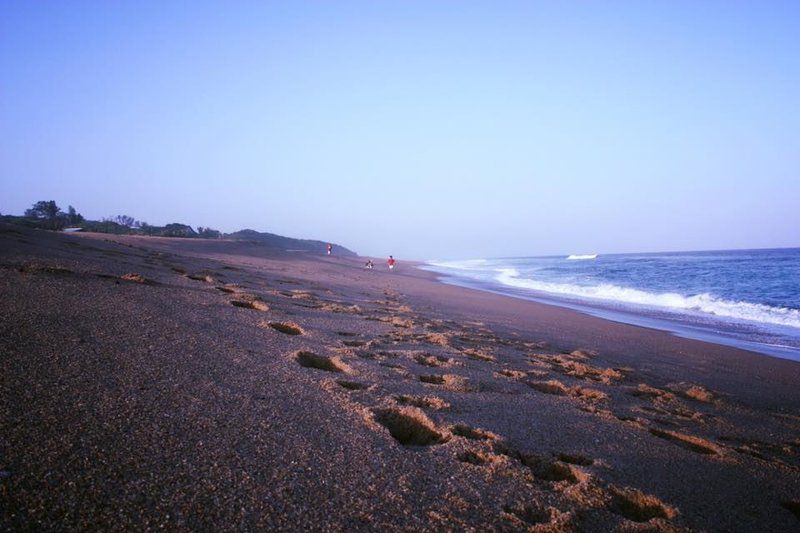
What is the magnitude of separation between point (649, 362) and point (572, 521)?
559cm

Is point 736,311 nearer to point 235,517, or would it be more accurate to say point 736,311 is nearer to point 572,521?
point 572,521

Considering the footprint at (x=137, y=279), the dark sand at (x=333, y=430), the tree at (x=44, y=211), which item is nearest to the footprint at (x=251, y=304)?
the dark sand at (x=333, y=430)

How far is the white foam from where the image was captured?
1302 cm

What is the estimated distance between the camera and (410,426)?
3000 millimetres

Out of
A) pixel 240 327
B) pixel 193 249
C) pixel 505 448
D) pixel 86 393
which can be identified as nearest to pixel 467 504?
pixel 505 448

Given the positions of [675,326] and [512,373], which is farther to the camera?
[675,326]

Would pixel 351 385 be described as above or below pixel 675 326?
above

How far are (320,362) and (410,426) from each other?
4.86 ft

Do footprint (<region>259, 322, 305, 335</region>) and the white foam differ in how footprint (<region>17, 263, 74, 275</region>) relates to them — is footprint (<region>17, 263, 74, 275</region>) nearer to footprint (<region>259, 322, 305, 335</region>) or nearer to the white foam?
footprint (<region>259, 322, 305, 335</region>)

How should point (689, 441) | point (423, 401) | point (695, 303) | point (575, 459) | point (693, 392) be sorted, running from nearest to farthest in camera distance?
1. point (575, 459)
2. point (423, 401)
3. point (689, 441)
4. point (693, 392)
5. point (695, 303)

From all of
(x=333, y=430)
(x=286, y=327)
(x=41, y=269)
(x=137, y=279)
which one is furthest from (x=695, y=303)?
(x=41, y=269)

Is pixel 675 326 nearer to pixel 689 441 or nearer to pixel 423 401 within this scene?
pixel 689 441

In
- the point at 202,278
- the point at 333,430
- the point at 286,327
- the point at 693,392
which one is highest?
the point at 202,278

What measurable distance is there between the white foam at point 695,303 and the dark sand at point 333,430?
30.4 ft
